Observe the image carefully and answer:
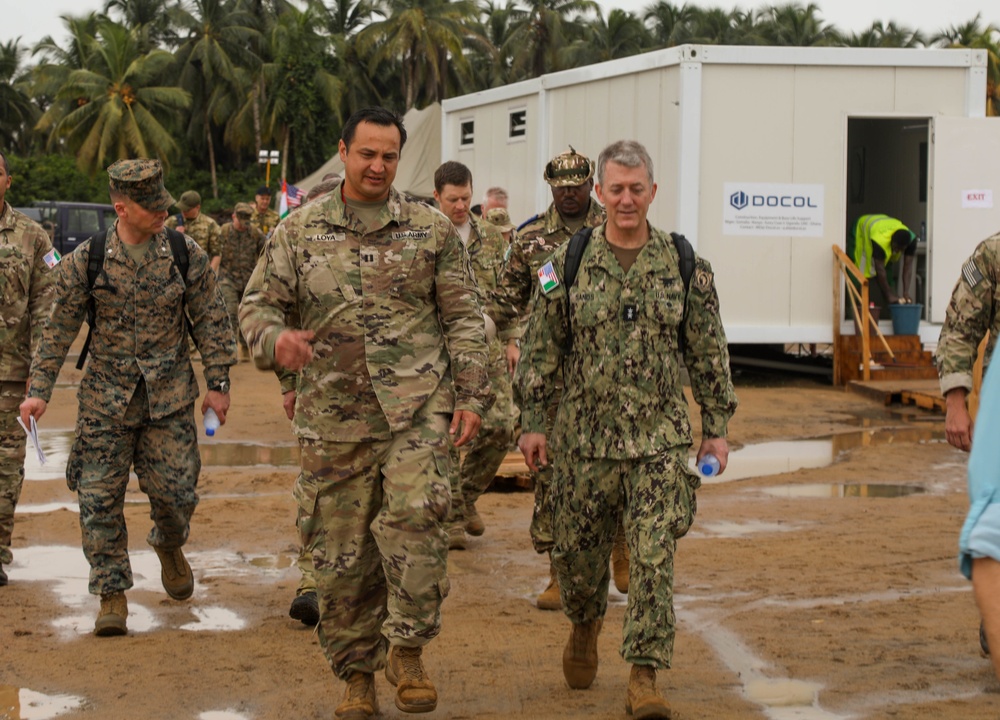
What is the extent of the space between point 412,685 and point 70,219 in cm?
A: 3100

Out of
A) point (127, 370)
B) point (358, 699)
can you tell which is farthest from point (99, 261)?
point (358, 699)

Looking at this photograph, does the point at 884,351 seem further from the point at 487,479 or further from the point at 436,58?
the point at 436,58

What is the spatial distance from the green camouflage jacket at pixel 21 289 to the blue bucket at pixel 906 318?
460 inches

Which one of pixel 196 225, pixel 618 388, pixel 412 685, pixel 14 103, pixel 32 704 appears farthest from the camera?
pixel 14 103

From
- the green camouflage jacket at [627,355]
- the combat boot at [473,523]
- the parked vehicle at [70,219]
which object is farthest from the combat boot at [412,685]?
the parked vehicle at [70,219]

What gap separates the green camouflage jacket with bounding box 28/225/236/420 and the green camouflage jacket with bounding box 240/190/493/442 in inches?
54.6

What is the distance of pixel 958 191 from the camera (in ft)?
53.5

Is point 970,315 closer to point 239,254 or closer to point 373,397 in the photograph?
point 373,397

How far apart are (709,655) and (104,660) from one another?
8.05ft

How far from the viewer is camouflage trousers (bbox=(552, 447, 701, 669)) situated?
4828 millimetres

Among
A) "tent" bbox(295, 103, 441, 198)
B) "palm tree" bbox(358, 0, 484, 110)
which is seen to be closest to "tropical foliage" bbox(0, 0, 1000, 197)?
"palm tree" bbox(358, 0, 484, 110)

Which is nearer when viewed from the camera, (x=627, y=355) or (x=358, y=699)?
(x=358, y=699)

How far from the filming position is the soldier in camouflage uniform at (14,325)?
7.07m

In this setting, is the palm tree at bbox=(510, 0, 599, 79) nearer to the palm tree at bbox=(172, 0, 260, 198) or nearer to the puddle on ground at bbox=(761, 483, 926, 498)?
the palm tree at bbox=(172, 0, 260, 198)
